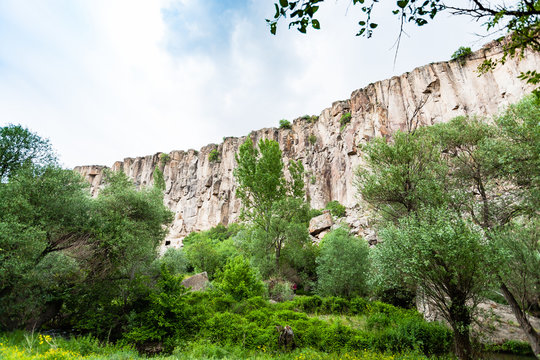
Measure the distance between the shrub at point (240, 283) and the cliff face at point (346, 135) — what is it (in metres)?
→ 8.74

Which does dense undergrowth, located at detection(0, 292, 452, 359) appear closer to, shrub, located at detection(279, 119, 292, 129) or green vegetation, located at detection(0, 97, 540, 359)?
green vegetation, located at detection(0, 97, 540, 359)

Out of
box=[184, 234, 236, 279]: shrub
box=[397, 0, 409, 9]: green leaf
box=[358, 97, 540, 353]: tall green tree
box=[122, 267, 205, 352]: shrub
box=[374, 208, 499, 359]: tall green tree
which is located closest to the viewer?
box=[397, 0, 409, 9]: green leaf

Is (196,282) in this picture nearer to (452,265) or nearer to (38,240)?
(38,240)

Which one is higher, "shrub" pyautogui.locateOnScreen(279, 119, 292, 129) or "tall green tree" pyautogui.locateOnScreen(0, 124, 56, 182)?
"shrub" pyautogui.locateOnScreen(279, 119, 292, 129)

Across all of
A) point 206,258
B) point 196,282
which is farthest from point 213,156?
point 196,282

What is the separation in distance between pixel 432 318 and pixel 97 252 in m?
16.9

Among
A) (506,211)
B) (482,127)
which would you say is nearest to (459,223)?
(506,211)

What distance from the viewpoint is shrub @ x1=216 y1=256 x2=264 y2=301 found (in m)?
14.4

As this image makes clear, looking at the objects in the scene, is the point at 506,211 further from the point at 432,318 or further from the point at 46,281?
the point at 46,281

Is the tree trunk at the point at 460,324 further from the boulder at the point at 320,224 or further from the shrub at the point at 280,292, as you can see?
the boulder at the point at 320,224

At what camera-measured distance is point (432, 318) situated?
1270 centimetres

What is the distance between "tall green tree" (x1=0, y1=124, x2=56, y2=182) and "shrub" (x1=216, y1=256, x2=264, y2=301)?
1105 centimetres

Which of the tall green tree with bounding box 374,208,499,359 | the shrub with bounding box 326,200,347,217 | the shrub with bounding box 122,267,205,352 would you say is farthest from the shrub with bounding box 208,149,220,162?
the tall green tree with bounding box 374,208,499,359

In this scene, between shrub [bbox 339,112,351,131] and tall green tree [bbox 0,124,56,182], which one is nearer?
tall green tree [bbox 0,124,56,182]
